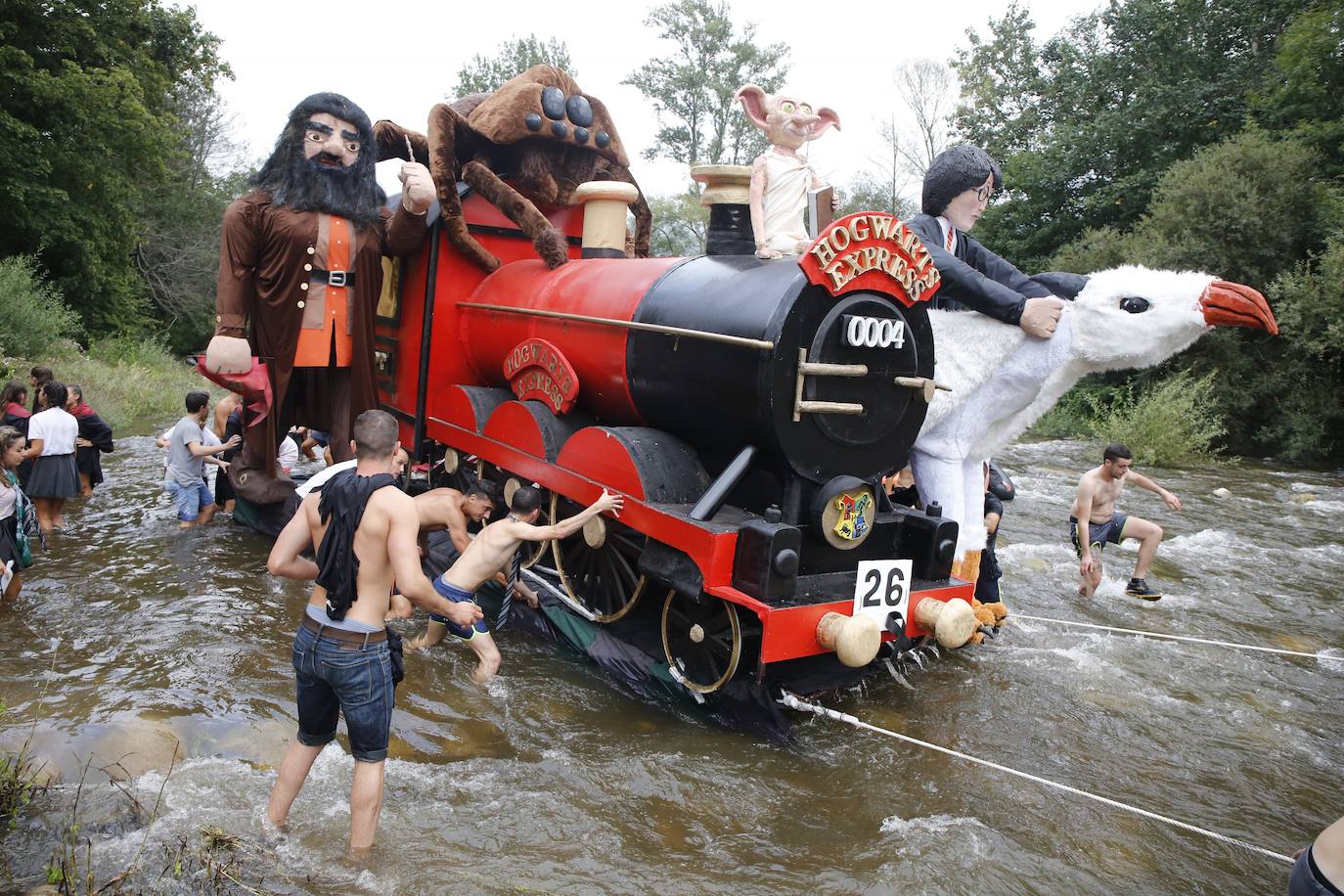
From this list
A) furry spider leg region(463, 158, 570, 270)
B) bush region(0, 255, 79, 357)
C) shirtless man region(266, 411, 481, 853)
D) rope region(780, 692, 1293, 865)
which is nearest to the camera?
shirtless man region(266, 411, 481, 853)

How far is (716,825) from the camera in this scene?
368 cm

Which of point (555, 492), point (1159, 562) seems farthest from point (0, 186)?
point (1159, 562)

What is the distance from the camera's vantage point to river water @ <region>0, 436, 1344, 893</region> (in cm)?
338

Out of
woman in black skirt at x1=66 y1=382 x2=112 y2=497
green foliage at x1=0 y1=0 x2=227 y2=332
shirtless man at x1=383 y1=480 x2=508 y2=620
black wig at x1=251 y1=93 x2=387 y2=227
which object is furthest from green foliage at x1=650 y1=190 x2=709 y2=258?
shirtless man at x1=383 y1=480 x2=508 y2=620

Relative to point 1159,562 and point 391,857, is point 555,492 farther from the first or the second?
point 1159,562

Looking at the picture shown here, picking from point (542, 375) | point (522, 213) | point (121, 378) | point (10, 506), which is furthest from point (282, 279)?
point (121, 378)

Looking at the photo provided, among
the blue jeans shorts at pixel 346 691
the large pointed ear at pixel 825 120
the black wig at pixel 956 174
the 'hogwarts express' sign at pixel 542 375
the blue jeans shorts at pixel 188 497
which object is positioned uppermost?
the large pointed ear at pixel 825 120

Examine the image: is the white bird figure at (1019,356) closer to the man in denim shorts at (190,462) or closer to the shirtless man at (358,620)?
the shirtless man at (358,620)

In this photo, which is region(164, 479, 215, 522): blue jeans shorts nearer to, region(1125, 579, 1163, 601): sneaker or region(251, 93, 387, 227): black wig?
region(251, 93, 387, 227): black wig

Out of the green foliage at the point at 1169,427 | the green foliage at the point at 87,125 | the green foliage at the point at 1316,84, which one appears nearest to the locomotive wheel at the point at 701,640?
the green foliage at the point at 1169,427

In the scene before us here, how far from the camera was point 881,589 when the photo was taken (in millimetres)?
4230

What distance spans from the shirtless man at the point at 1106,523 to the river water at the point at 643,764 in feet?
2.15

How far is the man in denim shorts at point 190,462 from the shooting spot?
7523mm

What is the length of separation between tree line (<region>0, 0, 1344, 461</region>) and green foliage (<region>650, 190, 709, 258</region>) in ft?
36.1
